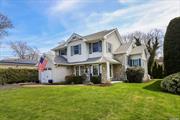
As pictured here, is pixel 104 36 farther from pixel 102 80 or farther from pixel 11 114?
pixel 11 114

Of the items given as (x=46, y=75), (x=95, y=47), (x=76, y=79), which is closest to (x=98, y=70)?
(x=76, y=79)

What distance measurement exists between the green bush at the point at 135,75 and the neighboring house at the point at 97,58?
2313 millimetres

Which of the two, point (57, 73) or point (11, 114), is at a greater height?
point (57, 73)

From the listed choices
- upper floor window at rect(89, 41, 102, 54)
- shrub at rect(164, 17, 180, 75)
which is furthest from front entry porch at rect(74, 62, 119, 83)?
shrub at rect(164, 17, 180, 75)

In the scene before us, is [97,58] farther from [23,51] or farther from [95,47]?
[23,51]

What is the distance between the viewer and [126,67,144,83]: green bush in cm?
2506

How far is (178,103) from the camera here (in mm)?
13227

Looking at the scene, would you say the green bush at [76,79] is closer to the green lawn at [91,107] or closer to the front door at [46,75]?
the front door at [46,75]

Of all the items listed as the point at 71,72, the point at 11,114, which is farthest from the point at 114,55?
the point at 11,114

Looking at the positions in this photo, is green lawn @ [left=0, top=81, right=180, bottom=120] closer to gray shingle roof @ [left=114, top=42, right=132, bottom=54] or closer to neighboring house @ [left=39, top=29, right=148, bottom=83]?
neighboring house @ [left=39, top=29, right=148, bottom=83]

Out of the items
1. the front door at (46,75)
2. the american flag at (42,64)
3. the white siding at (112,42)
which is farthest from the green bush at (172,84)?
the american flag at (42,64)

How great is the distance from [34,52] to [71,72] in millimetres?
44090

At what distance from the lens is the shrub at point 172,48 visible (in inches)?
810

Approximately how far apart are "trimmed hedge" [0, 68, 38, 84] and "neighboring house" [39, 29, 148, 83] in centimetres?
361
